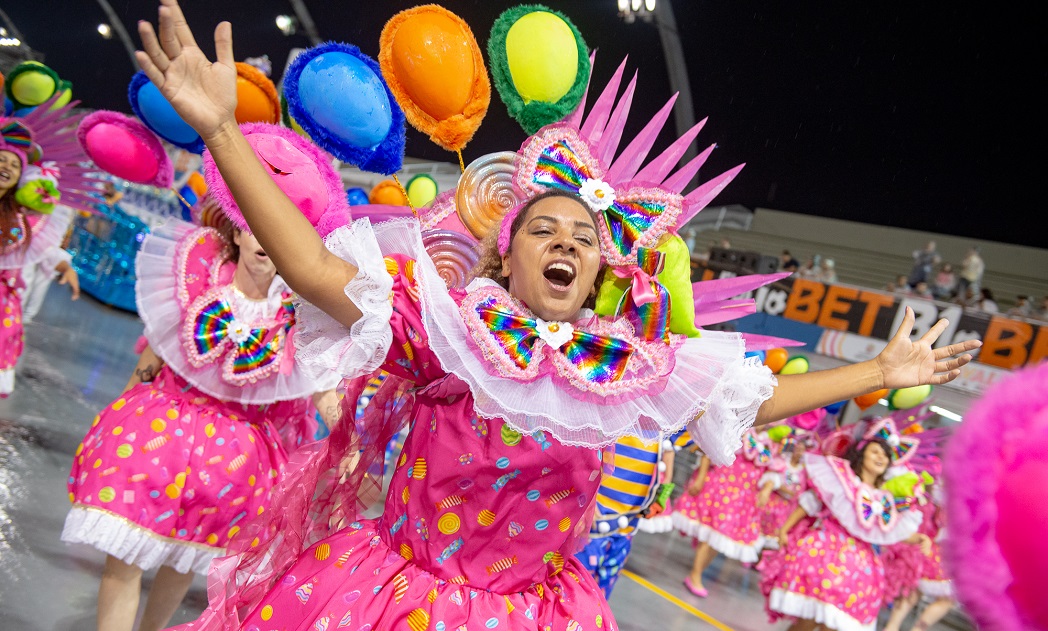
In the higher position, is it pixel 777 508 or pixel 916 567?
pixel 916 567

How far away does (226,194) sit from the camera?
1805 millimetres

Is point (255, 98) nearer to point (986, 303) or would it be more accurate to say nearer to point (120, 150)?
point (120, 150)

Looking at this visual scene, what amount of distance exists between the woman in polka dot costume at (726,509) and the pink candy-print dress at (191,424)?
4485 mm

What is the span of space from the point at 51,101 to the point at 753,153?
11975mm

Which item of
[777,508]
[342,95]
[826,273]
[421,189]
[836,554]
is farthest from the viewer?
[826,273]

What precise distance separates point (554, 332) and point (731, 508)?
5437mm

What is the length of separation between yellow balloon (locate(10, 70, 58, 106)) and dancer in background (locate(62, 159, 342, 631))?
7.18ft

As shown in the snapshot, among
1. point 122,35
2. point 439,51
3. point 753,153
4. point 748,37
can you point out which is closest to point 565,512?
point 439,51

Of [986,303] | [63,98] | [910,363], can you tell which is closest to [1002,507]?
[910,363]

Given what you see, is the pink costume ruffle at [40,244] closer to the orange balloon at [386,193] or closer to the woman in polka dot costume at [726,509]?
the orange balloon at [386,193]

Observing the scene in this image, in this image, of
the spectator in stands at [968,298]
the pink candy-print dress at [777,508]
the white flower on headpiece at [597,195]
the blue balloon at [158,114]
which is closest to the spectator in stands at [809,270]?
the spectator in stands at [968,298]

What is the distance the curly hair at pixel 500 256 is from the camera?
1.92 meters

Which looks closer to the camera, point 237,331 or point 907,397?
point 237,331

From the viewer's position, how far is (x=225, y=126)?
4.38 feet
